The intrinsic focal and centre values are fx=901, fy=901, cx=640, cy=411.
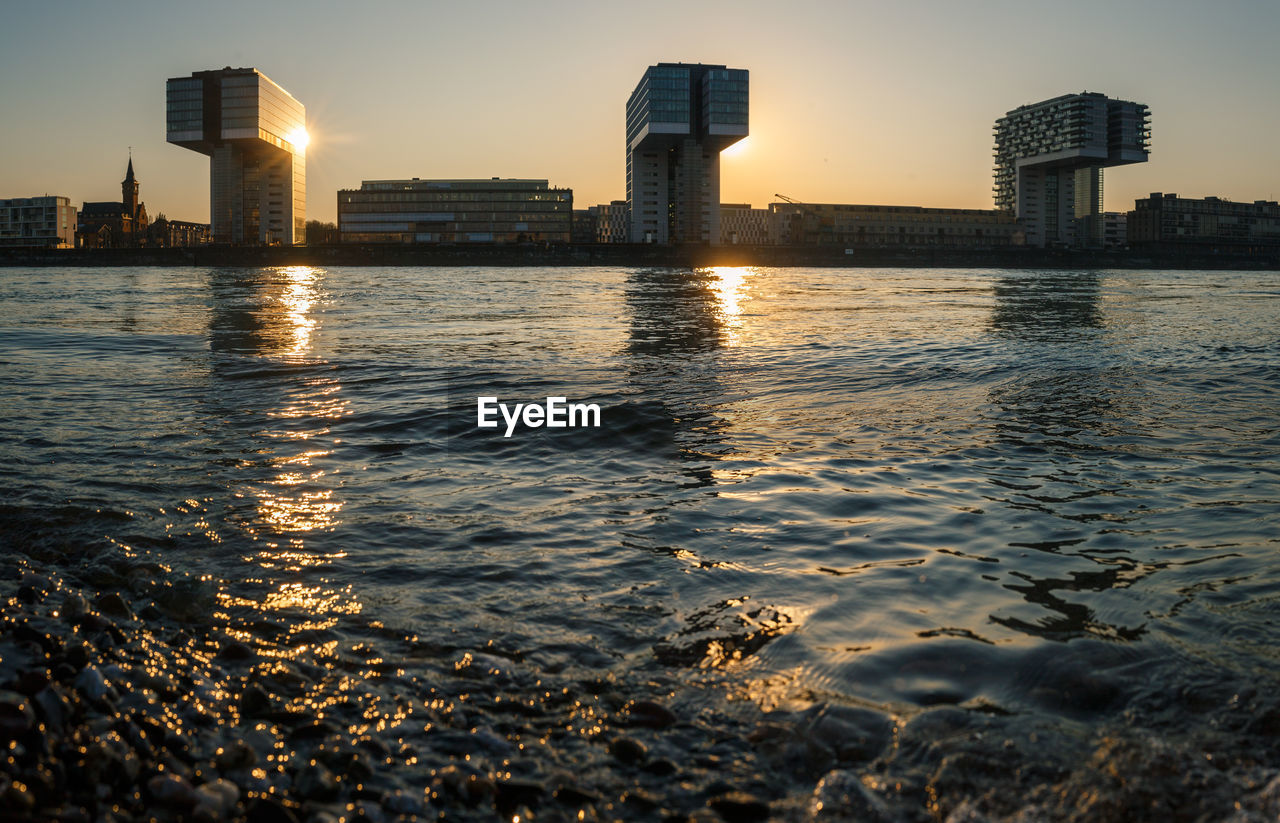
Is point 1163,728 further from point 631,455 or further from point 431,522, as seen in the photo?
point 631,455

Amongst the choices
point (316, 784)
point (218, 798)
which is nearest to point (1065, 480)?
point (316, 784)

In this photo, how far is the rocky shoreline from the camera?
2371 mm

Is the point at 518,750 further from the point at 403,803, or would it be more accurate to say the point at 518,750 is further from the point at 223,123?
the point at 223,123

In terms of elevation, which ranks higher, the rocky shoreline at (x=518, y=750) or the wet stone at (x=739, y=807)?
the rocky shoreline at (x=518, y=750)

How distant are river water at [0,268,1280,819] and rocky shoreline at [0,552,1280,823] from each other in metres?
0.15

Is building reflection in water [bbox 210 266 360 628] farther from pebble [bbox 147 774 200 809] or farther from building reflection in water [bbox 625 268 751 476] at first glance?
building reflection in water [bbox 625 268 751 476]

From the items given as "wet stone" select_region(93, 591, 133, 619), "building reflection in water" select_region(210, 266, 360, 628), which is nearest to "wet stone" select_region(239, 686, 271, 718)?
"building reflection in water" select_region(210, 266, 360, 628)

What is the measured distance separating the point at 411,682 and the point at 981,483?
14.5 ft

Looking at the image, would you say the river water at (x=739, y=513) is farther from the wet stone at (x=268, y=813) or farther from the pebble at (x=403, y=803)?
the wet stone at (x=268, y=813)

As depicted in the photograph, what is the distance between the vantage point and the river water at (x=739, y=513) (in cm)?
332

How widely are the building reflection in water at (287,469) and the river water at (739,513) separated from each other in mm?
32

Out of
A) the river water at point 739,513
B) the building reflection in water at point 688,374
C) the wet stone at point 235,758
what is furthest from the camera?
the building reflection in water at point 688,374

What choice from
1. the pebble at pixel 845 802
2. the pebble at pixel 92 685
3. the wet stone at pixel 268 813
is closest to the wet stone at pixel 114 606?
the pebble at pixel 92 685

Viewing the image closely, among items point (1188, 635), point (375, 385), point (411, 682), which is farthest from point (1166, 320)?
point (411, 682)
